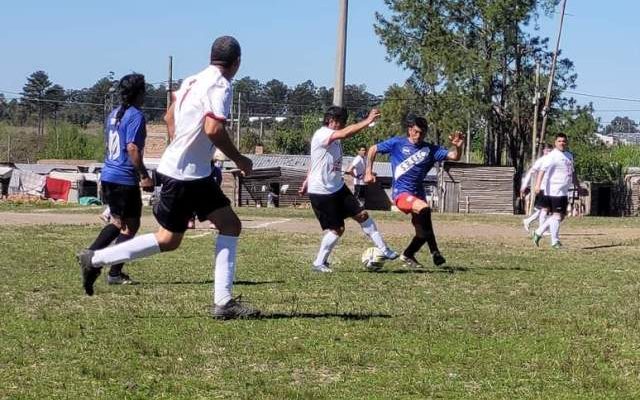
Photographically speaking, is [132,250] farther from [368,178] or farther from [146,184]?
[368,178]

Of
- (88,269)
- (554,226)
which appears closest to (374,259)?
(88,269)

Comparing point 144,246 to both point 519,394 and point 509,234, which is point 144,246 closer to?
point 519,394

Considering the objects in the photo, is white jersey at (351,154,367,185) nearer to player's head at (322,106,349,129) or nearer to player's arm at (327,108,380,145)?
player's head at (322,106,349,129)

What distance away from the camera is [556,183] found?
16.2 m

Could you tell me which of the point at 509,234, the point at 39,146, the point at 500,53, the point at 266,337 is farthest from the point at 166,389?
the point at 39,146

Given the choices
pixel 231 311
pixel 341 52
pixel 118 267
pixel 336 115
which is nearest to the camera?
pixel 231 311

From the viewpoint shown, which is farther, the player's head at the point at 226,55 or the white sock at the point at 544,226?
the white sock at the point at 544,226

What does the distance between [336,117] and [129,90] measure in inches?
97.5

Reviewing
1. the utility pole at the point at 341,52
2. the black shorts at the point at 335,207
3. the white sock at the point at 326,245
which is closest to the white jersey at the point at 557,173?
the utility pole at the point at 341,52

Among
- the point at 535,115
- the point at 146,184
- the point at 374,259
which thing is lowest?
the point at 374,259

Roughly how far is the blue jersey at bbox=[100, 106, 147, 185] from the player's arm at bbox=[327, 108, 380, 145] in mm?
1822

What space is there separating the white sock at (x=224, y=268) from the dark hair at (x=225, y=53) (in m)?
1.14

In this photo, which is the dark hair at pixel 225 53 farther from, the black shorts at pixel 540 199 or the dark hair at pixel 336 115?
the black shorts at pixel 540 199

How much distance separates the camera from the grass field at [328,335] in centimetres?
537
